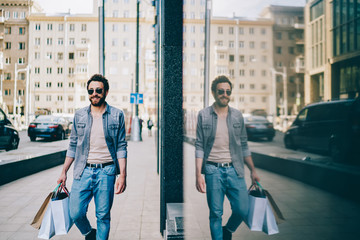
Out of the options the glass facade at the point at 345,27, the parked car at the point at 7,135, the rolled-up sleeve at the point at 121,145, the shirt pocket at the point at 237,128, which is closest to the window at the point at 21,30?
the parked car at the point at 7,135

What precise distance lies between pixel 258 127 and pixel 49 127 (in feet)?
6.53

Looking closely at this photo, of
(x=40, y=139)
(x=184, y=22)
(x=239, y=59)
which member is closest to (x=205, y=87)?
(x=239, y=59)

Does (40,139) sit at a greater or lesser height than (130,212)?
greater

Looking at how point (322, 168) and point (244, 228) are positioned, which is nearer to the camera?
point (322, 168)

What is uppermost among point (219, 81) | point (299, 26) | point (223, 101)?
point (299, 26)

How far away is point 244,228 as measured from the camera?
241 cm

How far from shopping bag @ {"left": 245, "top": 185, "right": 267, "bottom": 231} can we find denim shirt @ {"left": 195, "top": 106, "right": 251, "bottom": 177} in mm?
172

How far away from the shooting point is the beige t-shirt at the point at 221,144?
238cm

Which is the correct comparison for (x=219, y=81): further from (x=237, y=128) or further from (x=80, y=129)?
(x=80, y=129)

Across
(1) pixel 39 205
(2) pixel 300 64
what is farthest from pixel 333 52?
(1) pixel 39 205

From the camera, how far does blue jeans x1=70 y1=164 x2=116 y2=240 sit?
256 centimetres

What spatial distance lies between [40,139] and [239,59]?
7.21 feet

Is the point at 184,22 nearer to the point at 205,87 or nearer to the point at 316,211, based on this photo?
the point at 205,87

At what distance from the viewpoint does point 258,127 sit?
2.60m
